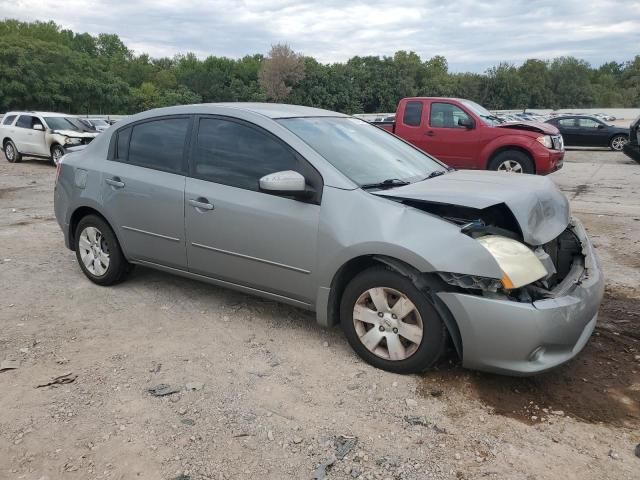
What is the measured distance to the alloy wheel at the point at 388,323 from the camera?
3.22 metres

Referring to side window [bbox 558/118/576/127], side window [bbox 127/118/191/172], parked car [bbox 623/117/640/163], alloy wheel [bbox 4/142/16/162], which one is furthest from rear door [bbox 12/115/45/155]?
side window [bbox 558/118/576/127]

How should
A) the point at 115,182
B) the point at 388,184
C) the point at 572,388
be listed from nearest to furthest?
the point at 572,388
the point at 388,184
the point at 115,182

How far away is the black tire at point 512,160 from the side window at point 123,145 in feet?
26.0

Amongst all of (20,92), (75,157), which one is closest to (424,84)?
(20,92)

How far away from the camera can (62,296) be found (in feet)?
15.6

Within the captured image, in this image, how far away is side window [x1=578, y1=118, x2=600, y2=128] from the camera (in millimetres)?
21906

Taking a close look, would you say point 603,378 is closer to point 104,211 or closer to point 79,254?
point 104,211

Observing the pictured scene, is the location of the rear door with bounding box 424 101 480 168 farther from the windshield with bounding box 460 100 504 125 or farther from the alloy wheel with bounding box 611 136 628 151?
the alloy wheel with bounding box 611 136 628 151

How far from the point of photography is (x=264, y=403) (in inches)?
122

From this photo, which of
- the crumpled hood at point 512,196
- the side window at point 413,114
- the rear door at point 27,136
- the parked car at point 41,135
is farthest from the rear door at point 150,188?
the rear door at point 27,136

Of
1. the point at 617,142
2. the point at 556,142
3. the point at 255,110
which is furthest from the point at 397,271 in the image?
the point at 617,142

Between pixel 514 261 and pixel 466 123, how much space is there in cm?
859

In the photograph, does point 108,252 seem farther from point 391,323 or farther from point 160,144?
point 391,323

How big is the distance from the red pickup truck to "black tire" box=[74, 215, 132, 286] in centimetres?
791
